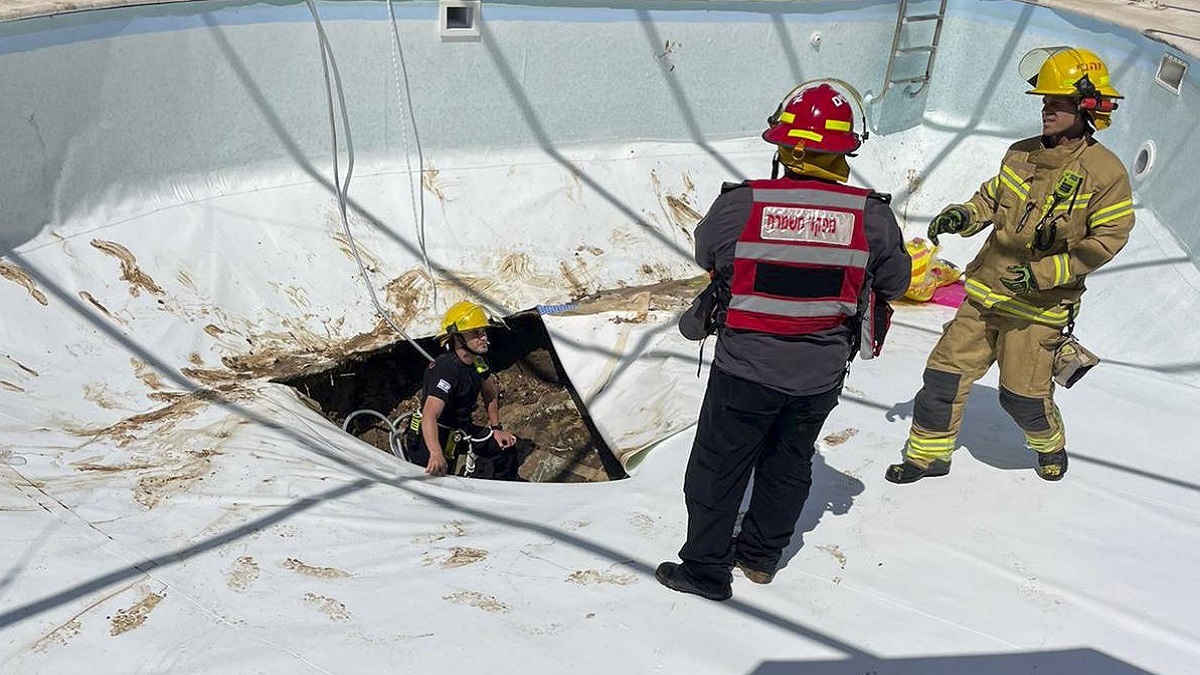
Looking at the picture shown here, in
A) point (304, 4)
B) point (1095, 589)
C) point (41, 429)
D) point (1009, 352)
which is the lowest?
point (41, 429)

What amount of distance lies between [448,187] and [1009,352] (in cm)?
358

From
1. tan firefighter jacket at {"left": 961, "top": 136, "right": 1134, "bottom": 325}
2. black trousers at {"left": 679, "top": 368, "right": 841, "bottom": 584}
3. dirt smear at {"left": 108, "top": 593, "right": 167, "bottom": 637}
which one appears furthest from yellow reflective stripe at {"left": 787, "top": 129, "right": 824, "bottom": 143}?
dirt smear at {"left": 108, "top": 593, "right": 167, "bottom": 637}

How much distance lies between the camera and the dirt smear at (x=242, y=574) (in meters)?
3.32

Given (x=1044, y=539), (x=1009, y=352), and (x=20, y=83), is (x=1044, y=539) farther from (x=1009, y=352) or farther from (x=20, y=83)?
(x=20, y=83)

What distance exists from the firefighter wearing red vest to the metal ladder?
521cm

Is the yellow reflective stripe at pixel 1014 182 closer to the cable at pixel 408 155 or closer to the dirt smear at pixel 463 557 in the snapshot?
the dirt smear at pixel 463 557

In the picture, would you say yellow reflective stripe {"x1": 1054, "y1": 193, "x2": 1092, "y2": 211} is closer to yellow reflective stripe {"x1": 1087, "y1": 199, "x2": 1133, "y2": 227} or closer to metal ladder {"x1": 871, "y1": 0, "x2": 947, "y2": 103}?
yellow reflective stripe {"x1": 1087, "y1": 199, "x2": 1133, "y2": 227}

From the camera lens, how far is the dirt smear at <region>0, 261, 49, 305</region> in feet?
15.8

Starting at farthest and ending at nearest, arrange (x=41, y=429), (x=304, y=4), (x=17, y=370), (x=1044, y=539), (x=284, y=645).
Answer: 1. (x=304, y=4)
2. (x=17, y=370)
3. (x=41, y=429)
4. (x=1044, y=539)
5. (x=284, y=645)

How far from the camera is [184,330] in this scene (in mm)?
5133

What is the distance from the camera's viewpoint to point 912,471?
13.6ft

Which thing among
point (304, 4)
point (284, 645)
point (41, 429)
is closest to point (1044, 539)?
point (284, 645)

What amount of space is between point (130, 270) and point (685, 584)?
3316mm

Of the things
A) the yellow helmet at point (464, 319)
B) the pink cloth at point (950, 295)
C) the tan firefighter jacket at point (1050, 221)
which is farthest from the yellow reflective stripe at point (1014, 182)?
the pink cloth at point (950, 295)
